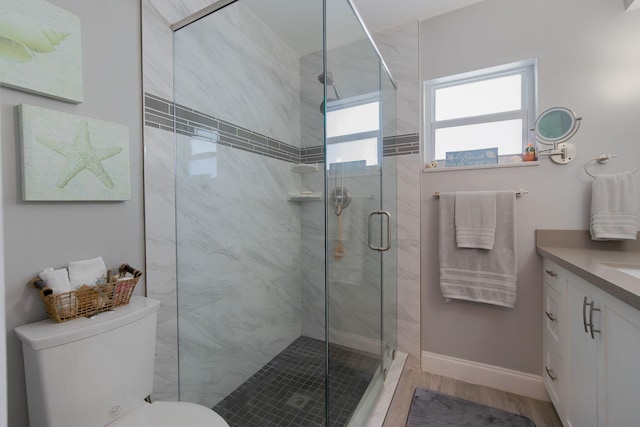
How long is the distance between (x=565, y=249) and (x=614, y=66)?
1.08m

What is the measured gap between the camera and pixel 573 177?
1.71 meters

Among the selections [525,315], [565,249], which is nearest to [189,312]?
[525,315]

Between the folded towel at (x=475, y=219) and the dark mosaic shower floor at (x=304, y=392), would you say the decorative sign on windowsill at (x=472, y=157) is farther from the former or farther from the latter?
the dark mosaic shower floor at (x=304, y=392)

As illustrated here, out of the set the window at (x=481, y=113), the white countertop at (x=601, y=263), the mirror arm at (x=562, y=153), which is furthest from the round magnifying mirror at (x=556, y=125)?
the white countertop at (x=601, y=263)

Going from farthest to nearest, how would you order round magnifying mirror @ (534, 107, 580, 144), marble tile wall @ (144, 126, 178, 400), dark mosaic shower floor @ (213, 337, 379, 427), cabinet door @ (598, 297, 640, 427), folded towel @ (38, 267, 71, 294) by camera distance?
1. round magnifying mirror @ (534, 107, 580, 144)
2. dark mosaic shower floor @ (213, 337, 379, 427)
3. marble tile wall @ (144, 126, 178, 400)
4. folded towel @ (38, 267, 71, 294)
5. cabinet door @ (598, 297, 640, 427)

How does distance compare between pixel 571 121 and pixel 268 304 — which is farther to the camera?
pixel 268 304

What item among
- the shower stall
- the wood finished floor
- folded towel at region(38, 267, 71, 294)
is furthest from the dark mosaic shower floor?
folded towel at region(38, 267, 71, 294)

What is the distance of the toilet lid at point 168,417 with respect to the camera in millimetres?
1000

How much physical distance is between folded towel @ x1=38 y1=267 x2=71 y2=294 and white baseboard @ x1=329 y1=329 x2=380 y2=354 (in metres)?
1.12

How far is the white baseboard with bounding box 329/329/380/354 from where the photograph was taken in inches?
58.2

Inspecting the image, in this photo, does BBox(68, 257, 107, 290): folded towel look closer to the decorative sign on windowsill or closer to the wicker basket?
the wicker basket

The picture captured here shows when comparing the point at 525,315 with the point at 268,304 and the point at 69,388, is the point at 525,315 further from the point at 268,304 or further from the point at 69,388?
the point at 69,388

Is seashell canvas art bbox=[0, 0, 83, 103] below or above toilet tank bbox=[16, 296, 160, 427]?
above

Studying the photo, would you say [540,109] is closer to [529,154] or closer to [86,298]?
[529,154]
